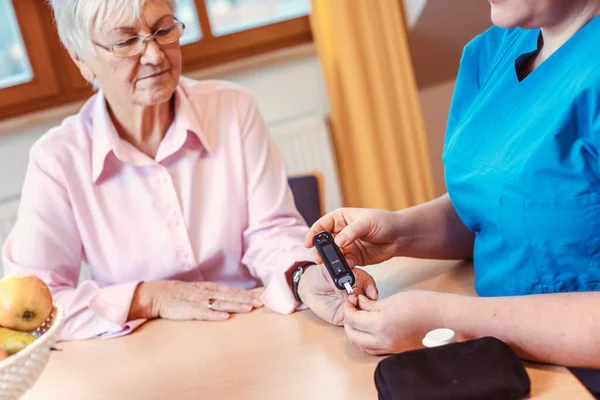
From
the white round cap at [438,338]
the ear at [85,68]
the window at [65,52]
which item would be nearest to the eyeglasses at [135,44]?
the ear at [85,68]

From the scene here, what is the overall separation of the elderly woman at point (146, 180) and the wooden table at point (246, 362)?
18cm

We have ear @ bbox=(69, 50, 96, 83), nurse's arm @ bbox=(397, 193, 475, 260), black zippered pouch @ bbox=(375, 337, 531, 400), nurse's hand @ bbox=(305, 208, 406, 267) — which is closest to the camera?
black zippered pouch @ bbox=(375, 337, 531, 400)

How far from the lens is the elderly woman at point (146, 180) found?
1629 mm

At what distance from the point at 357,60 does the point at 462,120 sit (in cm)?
171

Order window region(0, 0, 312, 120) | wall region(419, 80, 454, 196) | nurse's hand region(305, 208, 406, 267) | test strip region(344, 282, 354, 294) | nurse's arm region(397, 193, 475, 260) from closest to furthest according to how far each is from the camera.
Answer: test strip region(344, 282, 354, 294) → nurse's hand region(305, 208, 406, 267) → nurse's arm region(397, 193, 475, 260) → window region(0, 0, 312, 120) → wall region(419, 80, 454, 196)

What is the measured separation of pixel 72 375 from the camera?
50.4 inches

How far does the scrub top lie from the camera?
3.36 feet

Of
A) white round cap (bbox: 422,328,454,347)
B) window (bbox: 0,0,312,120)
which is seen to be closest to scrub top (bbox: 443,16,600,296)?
white round cap (bbox: 422,328,454,347)

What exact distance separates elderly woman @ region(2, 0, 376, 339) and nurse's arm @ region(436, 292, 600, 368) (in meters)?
0.54

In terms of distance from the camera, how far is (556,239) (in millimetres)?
1072

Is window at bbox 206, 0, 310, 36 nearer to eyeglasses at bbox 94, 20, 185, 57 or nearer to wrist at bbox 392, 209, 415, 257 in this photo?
eyeglasses at bbox 94, 20, 185, 57

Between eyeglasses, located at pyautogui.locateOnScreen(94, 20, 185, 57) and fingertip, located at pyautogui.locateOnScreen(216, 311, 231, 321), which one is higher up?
eyeglasses, located at pyautogui.locateOnScreen(94, 20, 185, 57)

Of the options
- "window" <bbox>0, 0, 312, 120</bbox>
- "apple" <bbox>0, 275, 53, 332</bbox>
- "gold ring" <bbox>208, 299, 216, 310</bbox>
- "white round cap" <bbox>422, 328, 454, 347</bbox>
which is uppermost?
"window" <bbox>0, 0, 312, 120</bbox>

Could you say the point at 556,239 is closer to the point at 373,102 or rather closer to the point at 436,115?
the point at 373,102
